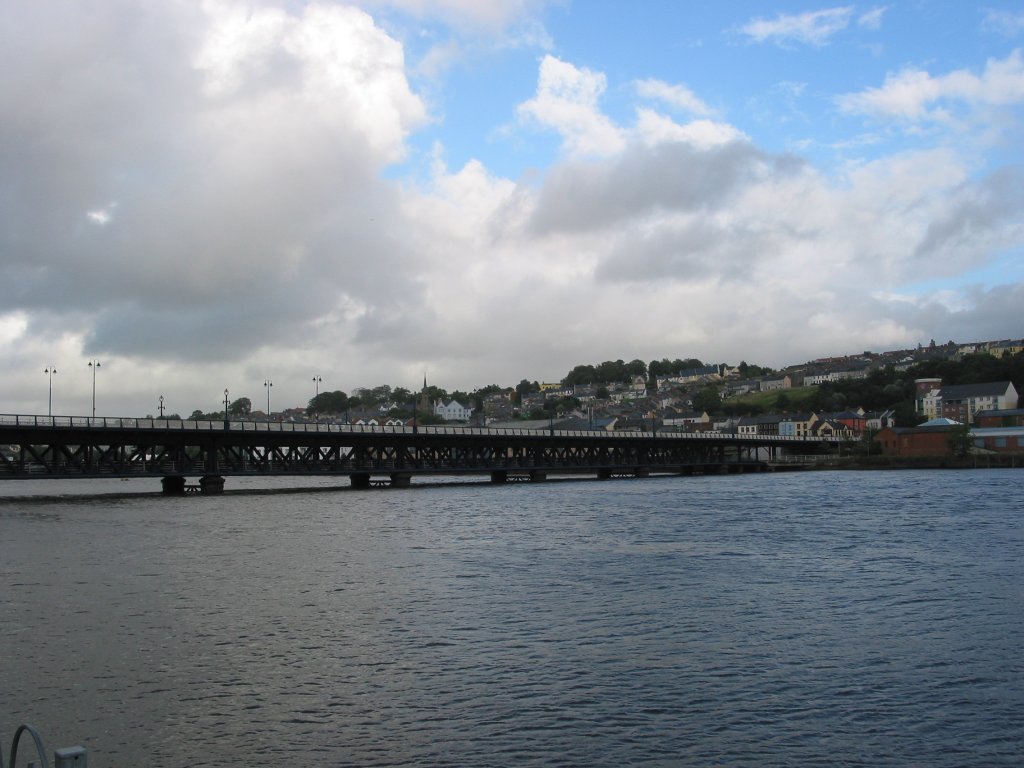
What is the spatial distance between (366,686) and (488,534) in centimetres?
3849

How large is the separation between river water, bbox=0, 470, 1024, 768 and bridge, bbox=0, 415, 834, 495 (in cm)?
4717

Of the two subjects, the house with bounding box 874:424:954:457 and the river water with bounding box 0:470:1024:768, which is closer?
the river water with bounding box 0:470:1024:768

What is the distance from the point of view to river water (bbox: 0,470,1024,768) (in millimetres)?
18719

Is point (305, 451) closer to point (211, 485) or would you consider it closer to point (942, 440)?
point (211, 485)

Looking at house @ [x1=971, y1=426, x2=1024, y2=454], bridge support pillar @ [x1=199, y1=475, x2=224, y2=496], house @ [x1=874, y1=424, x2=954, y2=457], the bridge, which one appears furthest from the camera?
house @ [x1=971, y1=426, x2=1024, y2=454]

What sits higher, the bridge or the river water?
the bridge

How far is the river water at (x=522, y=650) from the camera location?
18.7 metres

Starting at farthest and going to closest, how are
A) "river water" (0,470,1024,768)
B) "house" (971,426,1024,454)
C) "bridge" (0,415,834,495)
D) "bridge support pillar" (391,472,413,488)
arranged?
1. "house" (971,426,1024,454)
2. "bridge support pillar" (391,472,413,488)
3. "bridge" (0,415,834,495)
4. "river water" (0,470,1024,768)

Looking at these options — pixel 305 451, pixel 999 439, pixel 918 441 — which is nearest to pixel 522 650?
pixel 305 451

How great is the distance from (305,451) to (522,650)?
10615cm

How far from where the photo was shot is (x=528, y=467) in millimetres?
144250

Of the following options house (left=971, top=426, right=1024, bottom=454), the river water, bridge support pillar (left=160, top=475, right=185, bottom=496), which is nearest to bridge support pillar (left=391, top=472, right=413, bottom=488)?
bridge support pillar (left=160, top=475, right=185, bottom=496)

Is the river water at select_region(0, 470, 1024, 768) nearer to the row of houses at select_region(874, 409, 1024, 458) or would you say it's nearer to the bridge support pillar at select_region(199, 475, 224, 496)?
the bridge support pillar at select_region(199, 475, 224, 496)

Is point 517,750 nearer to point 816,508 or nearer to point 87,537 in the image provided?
point 87,537
